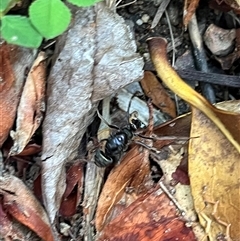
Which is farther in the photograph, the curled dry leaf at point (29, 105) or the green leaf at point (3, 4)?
the curled dry leaf at point (29, 105)

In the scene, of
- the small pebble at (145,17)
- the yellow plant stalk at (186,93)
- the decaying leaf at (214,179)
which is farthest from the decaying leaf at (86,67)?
the decaying leaf at (214,179)

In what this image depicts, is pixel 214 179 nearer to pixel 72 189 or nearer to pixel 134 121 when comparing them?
pixel 134 121

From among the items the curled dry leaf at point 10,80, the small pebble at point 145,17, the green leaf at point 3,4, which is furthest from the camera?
the small pebble at point 145,17

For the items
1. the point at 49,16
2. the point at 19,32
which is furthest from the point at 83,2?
the point at 19,32

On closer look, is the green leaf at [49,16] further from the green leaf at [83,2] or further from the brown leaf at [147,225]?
the brown leaf at [147,225]

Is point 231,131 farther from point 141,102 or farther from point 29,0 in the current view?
point 29,0
